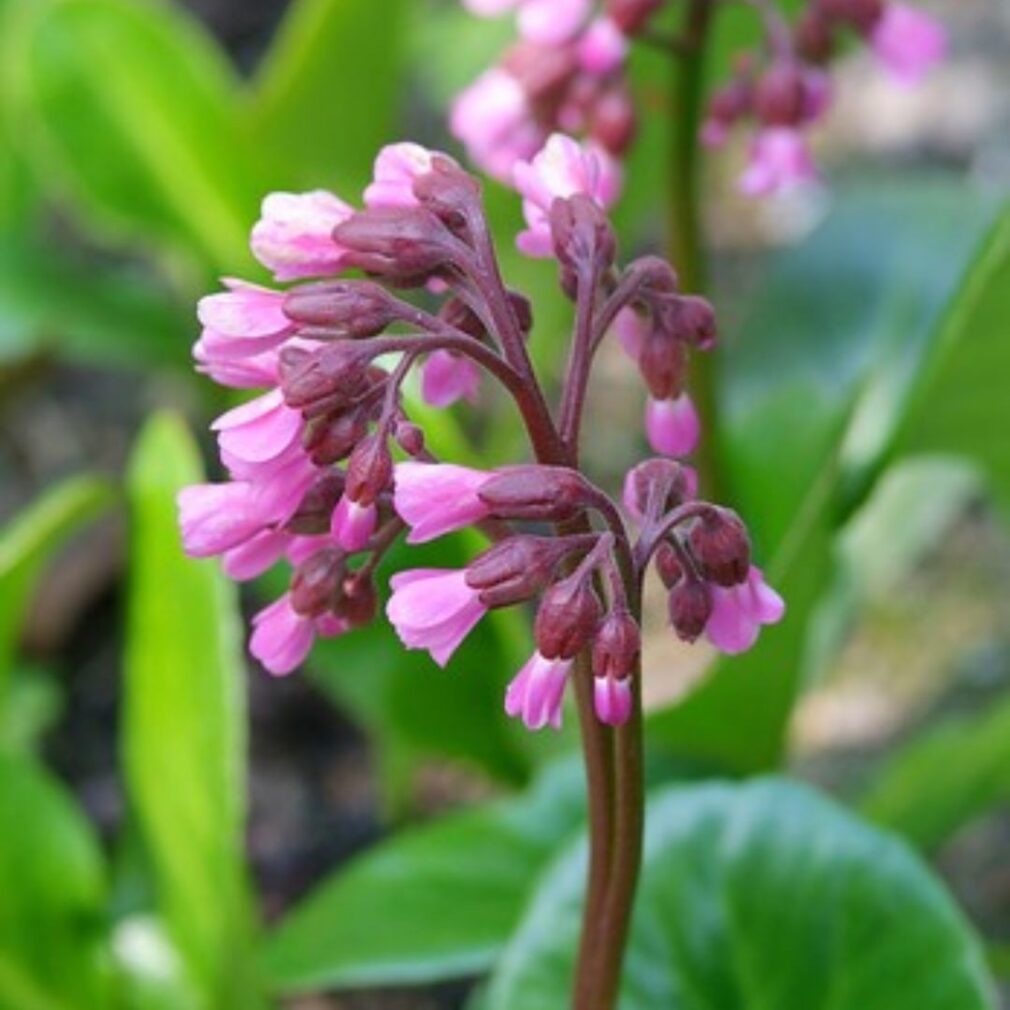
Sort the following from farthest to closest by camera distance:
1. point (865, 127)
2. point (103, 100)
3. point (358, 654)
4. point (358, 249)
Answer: point (865, 127), point (103, 100), point (358, 654), point (358, 249)

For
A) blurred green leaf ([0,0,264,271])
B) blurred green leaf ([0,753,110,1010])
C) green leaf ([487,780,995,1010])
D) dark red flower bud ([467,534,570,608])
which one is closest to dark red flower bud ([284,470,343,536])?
dark red flower bud ([467,534,570,608])

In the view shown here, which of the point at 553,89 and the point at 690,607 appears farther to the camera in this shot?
the point at 553,89

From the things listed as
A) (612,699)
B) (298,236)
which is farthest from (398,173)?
(612,699)

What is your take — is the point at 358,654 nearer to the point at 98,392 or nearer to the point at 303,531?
the point at 303,531

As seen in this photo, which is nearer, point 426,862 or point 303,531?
point 303,531

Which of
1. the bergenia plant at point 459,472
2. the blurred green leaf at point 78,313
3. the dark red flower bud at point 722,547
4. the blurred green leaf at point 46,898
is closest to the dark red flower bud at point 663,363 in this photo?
the bergenia plant at point 459,472

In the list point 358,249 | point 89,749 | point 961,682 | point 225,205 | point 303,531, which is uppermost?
point 358,249

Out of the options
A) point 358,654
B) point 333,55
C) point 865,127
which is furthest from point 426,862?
point 865,127

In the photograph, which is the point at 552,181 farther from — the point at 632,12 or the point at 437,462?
the point at 632,12
